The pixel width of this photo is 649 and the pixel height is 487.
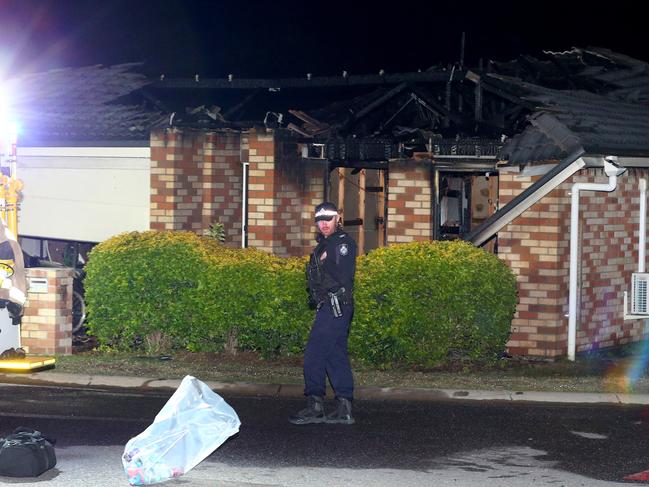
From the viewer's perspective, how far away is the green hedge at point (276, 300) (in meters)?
11.3

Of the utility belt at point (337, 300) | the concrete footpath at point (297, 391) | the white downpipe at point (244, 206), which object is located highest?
the white downpipe at point (244, 206)

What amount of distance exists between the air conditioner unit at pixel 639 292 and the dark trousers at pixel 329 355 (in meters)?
4.88

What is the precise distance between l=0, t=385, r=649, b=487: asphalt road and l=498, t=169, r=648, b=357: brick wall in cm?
242

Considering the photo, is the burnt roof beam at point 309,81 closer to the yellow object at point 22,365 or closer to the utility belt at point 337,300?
the utility belt at point 337,300

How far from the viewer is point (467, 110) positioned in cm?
1459

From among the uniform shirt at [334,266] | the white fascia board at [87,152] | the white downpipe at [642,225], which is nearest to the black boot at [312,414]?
the uniform shirt at [334,266]

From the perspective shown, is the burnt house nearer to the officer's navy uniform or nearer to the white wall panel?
the white wall panel

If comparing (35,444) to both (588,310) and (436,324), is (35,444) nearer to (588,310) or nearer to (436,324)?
(436,324)

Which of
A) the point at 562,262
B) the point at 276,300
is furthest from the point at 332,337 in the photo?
the point at 562,262

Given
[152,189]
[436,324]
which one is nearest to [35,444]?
[436,324]

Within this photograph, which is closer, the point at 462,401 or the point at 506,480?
the point at 506,480

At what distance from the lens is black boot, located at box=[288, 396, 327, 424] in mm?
9219

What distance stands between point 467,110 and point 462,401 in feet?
17.6

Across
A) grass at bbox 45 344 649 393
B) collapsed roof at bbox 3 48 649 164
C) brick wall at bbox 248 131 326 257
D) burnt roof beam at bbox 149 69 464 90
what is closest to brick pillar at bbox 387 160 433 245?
collapsed roof at bbox 3 48 649 164
